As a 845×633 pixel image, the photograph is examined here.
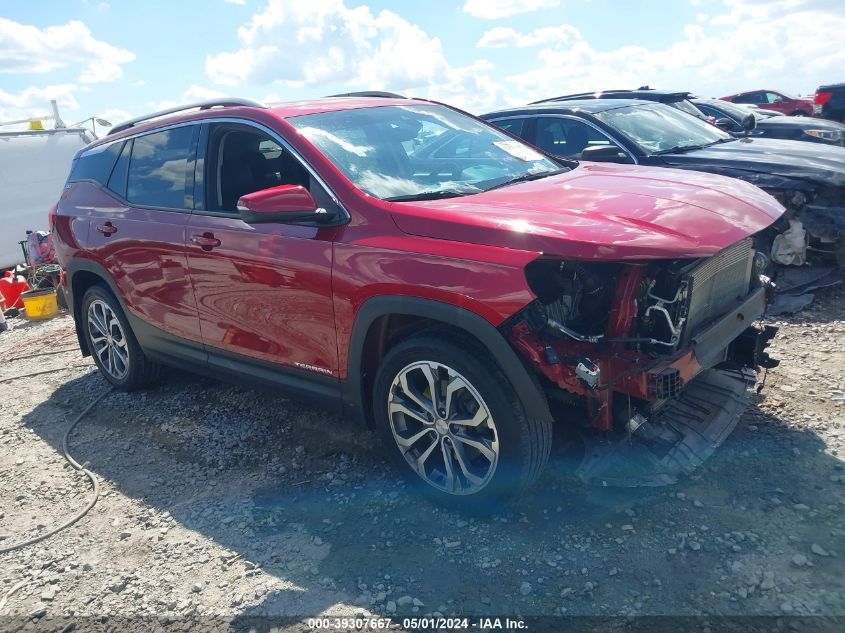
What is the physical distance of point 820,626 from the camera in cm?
247

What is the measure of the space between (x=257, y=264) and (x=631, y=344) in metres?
1.98

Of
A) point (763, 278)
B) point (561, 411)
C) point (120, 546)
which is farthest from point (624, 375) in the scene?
point (120, 546)

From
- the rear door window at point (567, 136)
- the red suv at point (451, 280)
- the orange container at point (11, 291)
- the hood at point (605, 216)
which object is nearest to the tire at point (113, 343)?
the red suv at point (451, 280)

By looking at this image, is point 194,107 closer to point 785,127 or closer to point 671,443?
point 671,443

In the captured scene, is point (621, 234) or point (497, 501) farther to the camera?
point (497, 501)

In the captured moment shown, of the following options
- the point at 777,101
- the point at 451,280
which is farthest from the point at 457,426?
the point at 777,101

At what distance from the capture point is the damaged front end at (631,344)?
2881 mm

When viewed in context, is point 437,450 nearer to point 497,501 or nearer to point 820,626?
point 497,501

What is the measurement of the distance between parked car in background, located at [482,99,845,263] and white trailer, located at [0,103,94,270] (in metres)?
8.13

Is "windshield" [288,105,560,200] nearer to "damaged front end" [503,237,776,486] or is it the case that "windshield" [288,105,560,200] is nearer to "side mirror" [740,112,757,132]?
"damaged front end" [503,237,776,486]

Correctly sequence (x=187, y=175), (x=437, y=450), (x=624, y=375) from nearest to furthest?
(x=624, y=375) < (x=437, y=450) < (x=187, y=175)

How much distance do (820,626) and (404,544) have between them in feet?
5.47

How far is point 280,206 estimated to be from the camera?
11.0 feet

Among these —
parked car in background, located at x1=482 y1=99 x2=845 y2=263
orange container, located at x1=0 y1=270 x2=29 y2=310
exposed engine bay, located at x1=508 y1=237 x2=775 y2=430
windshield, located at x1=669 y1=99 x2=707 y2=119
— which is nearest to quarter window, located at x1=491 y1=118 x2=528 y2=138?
parked car in background, located at x1=482 y1=99 x2=845 y2=263
